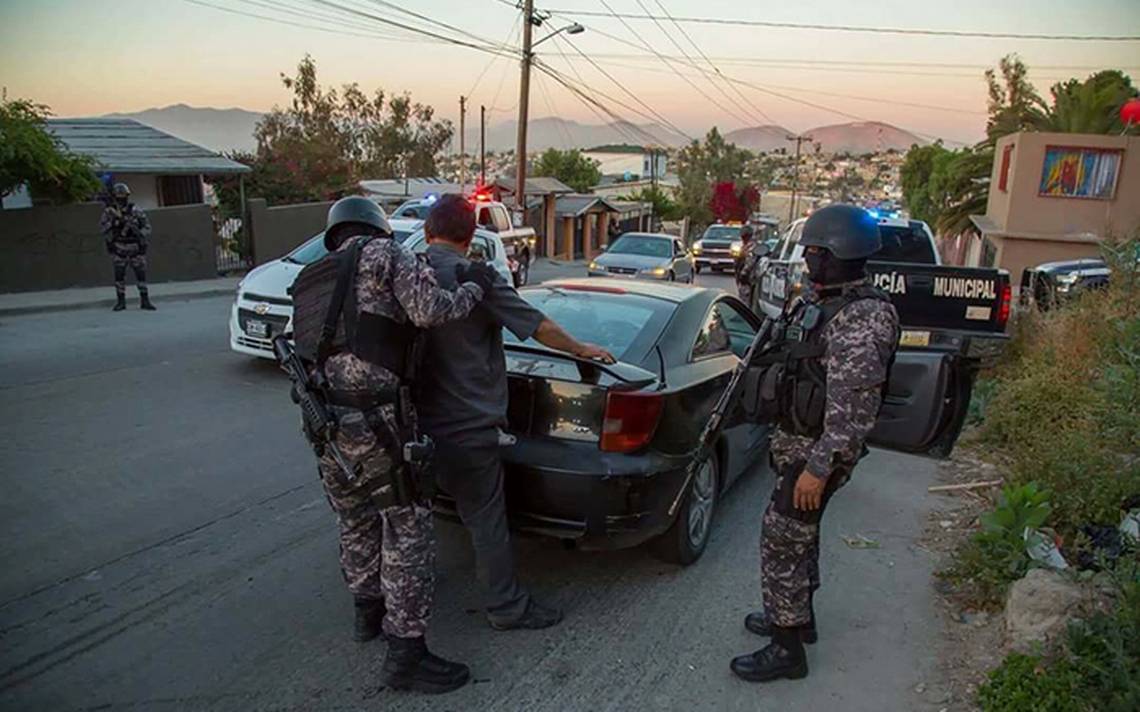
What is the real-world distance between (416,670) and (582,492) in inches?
39.6

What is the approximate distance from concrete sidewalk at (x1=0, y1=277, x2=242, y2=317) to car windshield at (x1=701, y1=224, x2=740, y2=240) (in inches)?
723

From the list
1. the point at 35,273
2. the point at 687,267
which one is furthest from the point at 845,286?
the point at 687,267

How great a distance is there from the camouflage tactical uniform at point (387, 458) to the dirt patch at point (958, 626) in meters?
2.10

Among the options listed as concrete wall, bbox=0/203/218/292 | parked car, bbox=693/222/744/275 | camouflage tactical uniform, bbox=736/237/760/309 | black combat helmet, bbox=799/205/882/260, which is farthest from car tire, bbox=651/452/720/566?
parked car, bbox=693/222/744/275

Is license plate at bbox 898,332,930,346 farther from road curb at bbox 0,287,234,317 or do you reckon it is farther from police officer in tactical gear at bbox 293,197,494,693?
road curb at bbox 0,287,234,317

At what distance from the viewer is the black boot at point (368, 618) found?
10.8ft

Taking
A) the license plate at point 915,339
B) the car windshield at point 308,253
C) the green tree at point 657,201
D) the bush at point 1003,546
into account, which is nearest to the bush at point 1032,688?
the bush at point 1003,546

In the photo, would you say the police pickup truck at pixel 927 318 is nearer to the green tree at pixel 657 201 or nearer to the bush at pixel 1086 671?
the bush at pixel 1086 671

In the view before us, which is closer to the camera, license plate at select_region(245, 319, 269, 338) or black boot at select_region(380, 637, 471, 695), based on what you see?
black boot at select_region(380, 637, 471, 695)

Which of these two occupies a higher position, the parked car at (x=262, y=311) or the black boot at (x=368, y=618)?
the parked car at (x=262, y=311)

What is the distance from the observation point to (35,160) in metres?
12.5

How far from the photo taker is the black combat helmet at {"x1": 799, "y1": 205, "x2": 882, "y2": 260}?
9.71ft

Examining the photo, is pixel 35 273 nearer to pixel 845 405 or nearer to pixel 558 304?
pixel 558 304

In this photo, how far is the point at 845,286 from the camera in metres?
3.00
